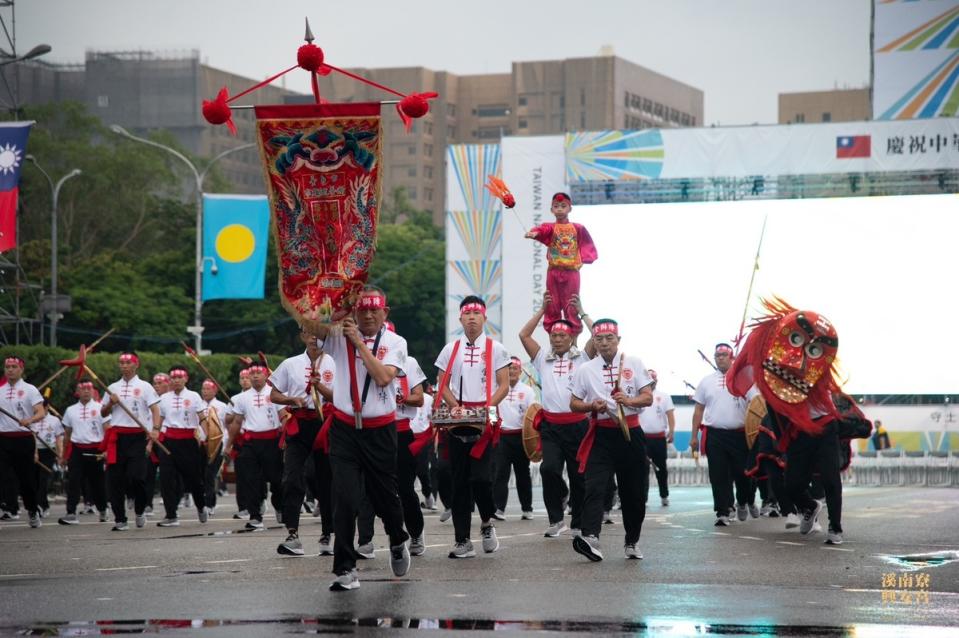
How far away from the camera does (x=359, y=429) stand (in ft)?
37.3

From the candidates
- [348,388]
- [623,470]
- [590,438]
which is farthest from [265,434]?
[348,388]

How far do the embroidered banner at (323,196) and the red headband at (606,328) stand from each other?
325cm

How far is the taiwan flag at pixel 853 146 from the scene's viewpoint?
1682 inches

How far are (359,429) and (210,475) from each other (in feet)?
51.6

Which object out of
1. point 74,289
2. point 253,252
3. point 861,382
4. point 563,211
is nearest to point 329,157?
point 563,211

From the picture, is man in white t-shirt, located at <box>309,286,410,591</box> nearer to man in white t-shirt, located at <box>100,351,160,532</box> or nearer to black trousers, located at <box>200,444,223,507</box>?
man in white t-shirt, located at <box>100,351,160,532</box>

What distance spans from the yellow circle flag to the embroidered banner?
28.1 metres

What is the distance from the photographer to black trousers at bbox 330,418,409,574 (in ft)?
36.9

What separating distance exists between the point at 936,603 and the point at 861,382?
3062 cm

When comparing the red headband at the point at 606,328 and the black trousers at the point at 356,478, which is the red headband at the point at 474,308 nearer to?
the red headband at the point at 606,328

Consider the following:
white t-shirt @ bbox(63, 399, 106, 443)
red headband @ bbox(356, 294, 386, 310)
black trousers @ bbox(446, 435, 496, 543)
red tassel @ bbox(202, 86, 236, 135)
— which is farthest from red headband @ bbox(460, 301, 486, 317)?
white t-shirt @ bbox(63, 399, 106, 443)

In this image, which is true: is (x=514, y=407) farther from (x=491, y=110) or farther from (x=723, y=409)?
(x=491, y=110)

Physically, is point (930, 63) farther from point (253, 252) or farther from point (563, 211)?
point (563, 211)

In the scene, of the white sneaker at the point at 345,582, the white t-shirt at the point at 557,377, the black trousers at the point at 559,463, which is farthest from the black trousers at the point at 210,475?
the white sneaker at the point at 345,582
